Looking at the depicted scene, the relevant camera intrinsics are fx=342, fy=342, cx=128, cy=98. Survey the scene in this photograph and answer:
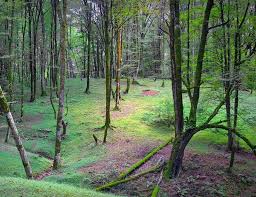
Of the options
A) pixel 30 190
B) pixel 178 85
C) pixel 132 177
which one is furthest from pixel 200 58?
pixel 30 190

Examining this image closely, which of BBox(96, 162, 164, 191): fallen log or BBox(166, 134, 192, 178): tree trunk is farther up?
BBox(166, 134, 192, 178): tree trunk

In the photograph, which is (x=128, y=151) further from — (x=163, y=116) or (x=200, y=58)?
(x=163, y=116)

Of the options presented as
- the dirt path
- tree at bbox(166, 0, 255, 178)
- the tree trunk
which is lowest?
the dirt path

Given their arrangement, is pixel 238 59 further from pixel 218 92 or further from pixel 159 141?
pixel 159 141

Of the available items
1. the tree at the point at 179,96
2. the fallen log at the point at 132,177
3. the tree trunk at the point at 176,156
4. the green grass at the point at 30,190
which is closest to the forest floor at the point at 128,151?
the fallen log at the point at 132,177

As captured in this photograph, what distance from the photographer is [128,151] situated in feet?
61.5

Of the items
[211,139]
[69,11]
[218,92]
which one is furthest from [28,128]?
[69,11]

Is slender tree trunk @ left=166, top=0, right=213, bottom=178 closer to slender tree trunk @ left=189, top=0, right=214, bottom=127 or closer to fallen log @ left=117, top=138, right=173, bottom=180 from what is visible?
slender tree trunk @ left=189, top=0, right=214, bottom=127

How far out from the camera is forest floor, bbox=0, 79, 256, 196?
1435 centimetres

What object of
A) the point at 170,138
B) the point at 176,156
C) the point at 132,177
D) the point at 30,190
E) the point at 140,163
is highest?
the point at 30,190

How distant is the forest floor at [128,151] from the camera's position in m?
14.4

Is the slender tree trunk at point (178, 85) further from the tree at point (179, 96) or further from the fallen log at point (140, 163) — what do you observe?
the fallen log at point (140, 163)

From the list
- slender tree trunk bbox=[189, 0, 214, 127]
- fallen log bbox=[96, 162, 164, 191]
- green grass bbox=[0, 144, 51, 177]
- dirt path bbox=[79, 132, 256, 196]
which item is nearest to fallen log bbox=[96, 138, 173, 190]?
fallen log bbox=[96, 162, 164, 191]

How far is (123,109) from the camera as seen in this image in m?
30.2
